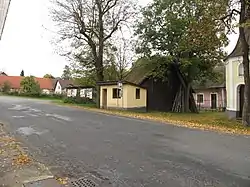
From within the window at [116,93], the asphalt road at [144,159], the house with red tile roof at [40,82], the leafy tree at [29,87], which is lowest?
the asphalt road at [144,159]

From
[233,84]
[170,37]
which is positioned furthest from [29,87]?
[233,84]

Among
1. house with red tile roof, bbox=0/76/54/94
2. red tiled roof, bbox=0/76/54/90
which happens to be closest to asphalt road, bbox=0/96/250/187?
house with red tile roof, bbox=0/76/54/94

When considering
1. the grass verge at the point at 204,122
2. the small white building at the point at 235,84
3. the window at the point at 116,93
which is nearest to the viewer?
the grass verge at the point at 204,122

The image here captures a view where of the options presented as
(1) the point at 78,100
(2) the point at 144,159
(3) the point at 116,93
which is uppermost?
(3) the point at 116,93

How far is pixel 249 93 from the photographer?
20.8m

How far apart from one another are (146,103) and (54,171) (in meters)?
28.2

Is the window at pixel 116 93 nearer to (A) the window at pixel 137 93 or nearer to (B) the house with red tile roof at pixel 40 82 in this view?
(A) the window at pixel 137 93

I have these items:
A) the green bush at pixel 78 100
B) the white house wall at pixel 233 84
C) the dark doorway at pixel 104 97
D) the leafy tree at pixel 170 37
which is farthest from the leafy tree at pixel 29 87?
the white house wall at pixel 233 84

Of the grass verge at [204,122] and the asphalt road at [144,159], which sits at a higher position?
the grass verge at [204,122]

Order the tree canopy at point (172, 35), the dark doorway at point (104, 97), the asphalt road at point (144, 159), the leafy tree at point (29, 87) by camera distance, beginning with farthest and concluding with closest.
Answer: the leafy tree at point (29, 87)
the dark doorway at point (104, 97)
the tree canopy at point (172, 35)
the asphalt road at point (144, 159)

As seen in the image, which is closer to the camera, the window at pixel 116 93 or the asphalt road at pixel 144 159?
the asphalt road at pixel 144 159

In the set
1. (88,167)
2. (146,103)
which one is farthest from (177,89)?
(88,167)

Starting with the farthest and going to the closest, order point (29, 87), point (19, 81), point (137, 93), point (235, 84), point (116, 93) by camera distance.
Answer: point (19, 81)
point (29, 87)
point (137, 93)
point (116, 93)
point (235, 84)

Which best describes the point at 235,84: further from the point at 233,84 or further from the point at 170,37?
the point at 170,37
